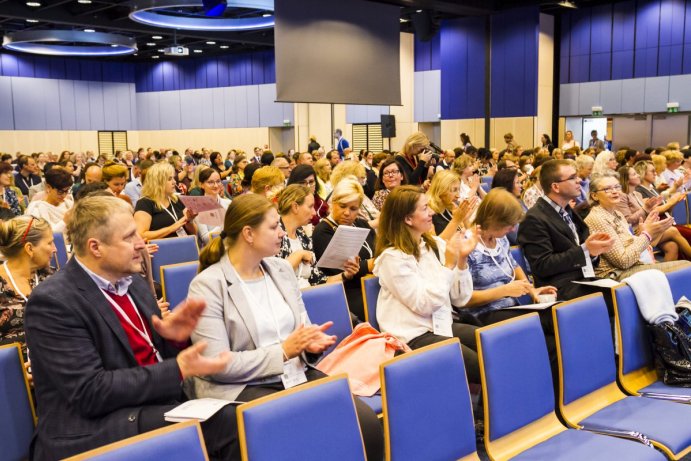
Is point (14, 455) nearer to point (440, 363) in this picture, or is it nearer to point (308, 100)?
point (440, 363)

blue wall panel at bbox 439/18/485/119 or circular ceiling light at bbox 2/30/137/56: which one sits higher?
circular ceiling light at bbox 2/30/137/56

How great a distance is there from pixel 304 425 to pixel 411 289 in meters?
1.39

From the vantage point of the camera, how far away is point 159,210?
5547mm

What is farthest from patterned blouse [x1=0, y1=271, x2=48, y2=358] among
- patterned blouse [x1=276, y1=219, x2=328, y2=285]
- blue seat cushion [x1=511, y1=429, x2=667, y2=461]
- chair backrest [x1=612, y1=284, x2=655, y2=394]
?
chair backrest [x1=612, y1=284, x2=655, y2=394]

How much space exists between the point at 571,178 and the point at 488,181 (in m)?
5.81

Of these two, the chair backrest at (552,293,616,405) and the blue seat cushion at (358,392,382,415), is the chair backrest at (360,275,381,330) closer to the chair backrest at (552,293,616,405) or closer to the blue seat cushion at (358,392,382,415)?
the blue seat cushion at (358,392,382,415)

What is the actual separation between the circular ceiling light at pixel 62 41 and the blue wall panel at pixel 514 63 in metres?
11.6

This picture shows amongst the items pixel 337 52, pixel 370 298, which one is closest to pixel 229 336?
pixel 370 298

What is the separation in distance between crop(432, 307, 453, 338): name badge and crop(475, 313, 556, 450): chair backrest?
65 centimetres

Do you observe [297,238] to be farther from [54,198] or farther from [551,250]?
[54,198]

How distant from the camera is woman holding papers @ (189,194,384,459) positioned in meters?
2.48

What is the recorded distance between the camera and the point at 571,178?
4.43 m

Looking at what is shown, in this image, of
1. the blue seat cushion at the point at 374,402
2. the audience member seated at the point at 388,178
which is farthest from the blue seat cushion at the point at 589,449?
the audience member seated at the point at 388,178

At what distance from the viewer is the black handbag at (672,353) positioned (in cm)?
325
